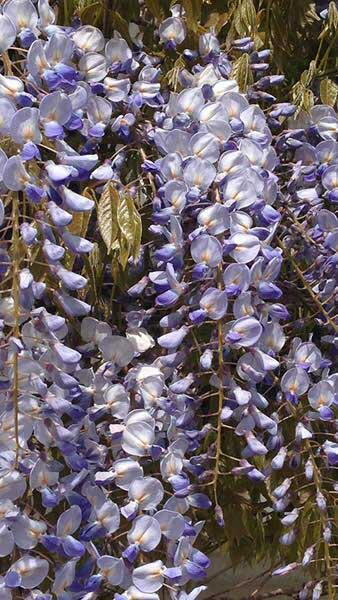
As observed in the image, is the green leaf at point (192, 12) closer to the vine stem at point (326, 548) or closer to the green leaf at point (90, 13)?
the green leaf at point (90, 13)

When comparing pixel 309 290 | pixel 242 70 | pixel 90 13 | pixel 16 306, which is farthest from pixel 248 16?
pixel 16 306

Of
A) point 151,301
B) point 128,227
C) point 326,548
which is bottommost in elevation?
point 326,548

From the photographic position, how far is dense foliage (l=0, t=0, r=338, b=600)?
3.55 ft

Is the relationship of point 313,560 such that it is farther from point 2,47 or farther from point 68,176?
point 2,47

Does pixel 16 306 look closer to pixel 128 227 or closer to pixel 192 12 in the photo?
pixel 128 227

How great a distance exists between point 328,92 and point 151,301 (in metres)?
0.39

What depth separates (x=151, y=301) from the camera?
1317mm

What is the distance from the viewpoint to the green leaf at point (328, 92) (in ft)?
4.85

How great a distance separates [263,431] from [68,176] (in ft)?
1.25

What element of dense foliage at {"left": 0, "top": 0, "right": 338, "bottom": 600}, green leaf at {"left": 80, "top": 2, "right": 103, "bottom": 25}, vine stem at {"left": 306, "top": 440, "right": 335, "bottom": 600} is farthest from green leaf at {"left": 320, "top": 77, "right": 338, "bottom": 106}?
vine stem at {"left": 306, "top": 440, "right": 335, "bottom": 600}

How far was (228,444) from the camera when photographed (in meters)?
1.40

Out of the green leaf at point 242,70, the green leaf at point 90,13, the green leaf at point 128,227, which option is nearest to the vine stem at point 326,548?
the green leaf at point 128,227

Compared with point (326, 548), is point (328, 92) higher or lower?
higher

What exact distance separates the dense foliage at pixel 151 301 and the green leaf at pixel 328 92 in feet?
0.15
